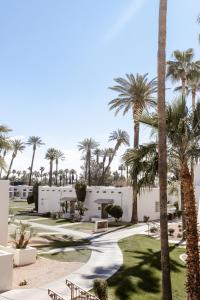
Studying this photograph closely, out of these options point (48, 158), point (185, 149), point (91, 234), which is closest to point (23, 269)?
point (185, 149)

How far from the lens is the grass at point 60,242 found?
25200mm

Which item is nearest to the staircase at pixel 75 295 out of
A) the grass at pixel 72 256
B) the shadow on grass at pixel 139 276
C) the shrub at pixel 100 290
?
the shrub at pixel 100 290

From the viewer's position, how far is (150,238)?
30.5 m

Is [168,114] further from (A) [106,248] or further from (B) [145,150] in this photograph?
(A) [106,248]

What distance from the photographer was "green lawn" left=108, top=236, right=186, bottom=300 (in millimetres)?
14938

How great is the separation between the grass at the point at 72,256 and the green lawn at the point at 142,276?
2573mm

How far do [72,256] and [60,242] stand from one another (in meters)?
5.71

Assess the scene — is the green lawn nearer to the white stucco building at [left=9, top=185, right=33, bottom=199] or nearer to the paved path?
the paved path

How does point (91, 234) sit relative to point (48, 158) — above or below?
below

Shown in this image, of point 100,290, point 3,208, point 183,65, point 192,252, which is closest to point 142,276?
point 100,290

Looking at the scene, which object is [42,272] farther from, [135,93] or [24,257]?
[135,93]

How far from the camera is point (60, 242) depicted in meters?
27.5

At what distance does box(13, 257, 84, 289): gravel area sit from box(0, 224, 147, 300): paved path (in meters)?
0.52

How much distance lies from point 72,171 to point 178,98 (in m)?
140
